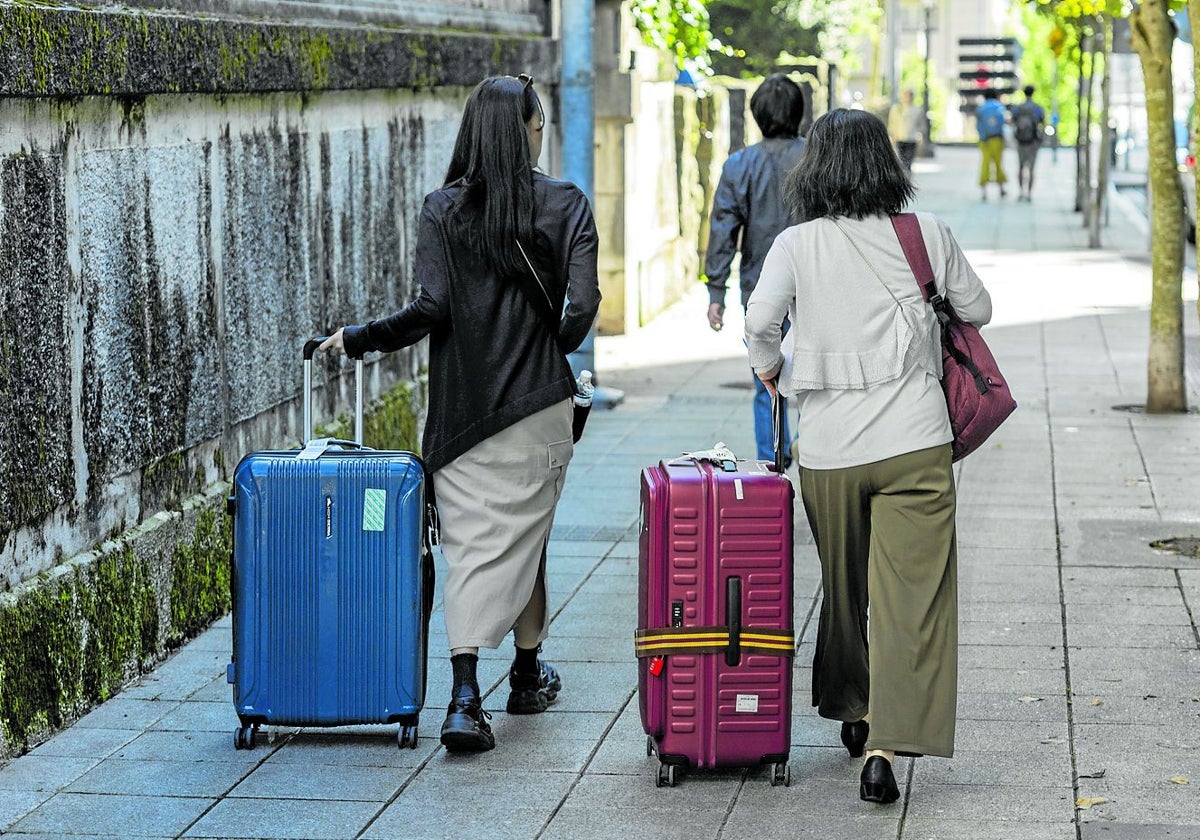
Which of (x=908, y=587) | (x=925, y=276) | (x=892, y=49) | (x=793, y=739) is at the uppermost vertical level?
(x=892, y=49)

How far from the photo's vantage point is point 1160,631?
6.51 meters

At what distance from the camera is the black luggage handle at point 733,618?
4801 millimetres

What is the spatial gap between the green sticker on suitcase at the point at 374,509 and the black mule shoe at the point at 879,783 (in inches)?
55.3

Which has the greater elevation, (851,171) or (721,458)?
(851,171)

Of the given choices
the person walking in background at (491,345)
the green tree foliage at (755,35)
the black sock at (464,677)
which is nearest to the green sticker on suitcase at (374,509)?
the person walking in background at (491,345)

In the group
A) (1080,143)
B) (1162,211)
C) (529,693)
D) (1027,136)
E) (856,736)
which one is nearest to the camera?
(856,736)

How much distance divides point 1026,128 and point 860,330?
1040 inches

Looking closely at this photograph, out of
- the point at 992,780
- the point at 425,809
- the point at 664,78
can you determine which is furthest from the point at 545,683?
the point at 664,78

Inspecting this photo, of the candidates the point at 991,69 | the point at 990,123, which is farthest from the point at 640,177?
the point at 991,69

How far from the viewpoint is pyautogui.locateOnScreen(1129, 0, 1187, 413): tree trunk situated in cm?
1057

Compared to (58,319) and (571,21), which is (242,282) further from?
Answer: (571,21)

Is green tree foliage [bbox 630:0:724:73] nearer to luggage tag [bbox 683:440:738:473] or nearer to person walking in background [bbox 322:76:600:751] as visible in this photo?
person walking in background [bbox 322:76:600:751]

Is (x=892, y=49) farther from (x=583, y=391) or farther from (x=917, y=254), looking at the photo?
(x=917, y=254)

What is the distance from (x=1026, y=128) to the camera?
99.0 feet
